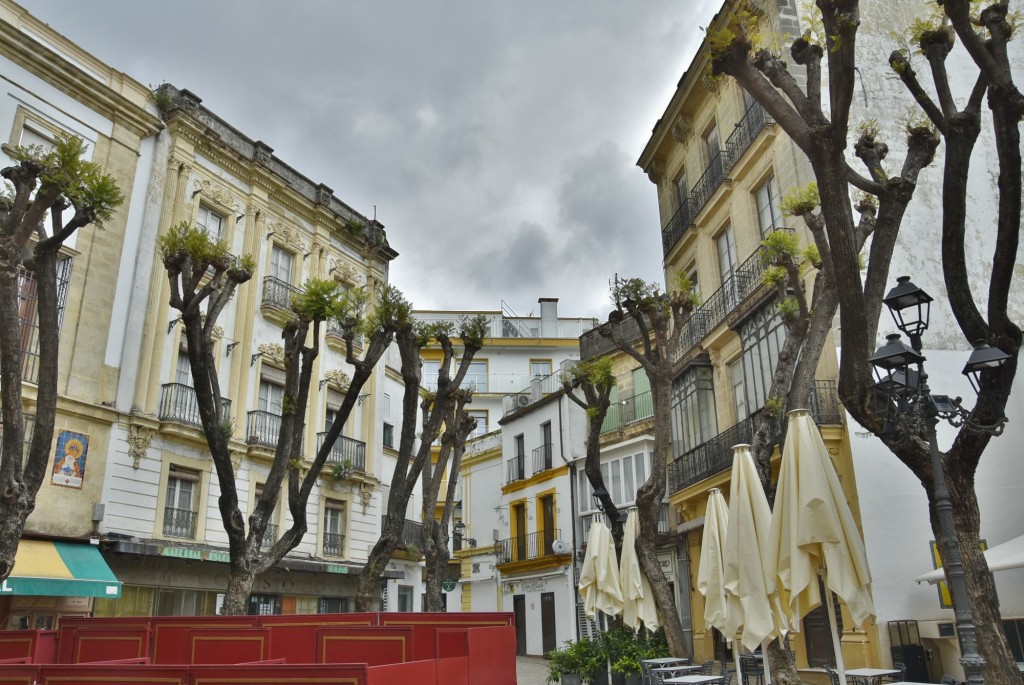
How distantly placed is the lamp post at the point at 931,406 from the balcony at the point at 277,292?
16.9m

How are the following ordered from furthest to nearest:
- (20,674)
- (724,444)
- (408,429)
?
(724,444) < (408,429) < (20,674)

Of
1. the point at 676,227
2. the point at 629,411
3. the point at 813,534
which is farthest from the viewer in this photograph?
the point at 629,411

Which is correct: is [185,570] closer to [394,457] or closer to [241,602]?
[241,602]

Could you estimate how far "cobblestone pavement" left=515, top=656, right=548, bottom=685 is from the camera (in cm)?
1873

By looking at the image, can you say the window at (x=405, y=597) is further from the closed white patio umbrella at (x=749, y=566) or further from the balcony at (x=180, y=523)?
the closed white patio umbrella at (x=749, y=566)

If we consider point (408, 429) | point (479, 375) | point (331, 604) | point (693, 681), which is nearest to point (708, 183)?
point (408, 429)

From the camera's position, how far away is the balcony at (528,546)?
28.8m

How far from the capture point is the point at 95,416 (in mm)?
16391

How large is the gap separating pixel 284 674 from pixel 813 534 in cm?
484

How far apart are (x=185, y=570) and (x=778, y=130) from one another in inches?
631

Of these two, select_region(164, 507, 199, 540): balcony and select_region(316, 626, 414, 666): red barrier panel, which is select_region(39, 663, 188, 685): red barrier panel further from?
select_region(164, 507, 199, 540): balcony

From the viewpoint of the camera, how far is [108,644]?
9.70 metres

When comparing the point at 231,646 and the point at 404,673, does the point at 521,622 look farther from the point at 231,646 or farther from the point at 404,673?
the point at 404,673

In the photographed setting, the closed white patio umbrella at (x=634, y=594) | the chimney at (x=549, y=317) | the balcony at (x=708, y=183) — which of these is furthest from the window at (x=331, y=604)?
the chimney at (x=549, y=317)
